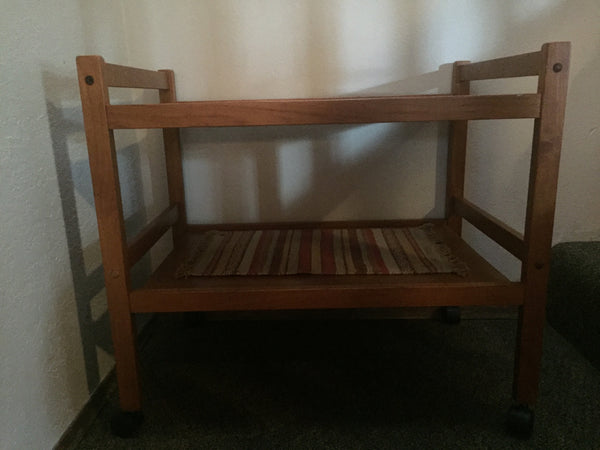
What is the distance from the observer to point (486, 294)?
868 millimetres

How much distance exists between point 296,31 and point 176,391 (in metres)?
0.92

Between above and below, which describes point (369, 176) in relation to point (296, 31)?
below

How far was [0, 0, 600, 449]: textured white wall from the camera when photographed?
3.19 feet

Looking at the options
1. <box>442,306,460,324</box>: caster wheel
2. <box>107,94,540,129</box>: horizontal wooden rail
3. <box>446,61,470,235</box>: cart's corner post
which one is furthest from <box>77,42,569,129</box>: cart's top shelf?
<box>442,306,460,324</box>: caster wheel

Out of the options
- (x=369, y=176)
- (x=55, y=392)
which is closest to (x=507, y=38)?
(x=369, y=176)

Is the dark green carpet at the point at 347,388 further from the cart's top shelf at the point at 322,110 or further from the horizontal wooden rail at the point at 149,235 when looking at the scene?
the cart's top shelf at the point at 322,110

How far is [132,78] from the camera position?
92 cm

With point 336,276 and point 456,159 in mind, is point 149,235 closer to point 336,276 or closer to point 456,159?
point 336,276

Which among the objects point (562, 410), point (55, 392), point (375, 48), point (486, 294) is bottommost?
point (562, 410)

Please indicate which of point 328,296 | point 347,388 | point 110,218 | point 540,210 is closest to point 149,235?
point 110,218

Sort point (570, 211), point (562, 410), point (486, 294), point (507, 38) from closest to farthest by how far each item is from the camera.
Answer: point (486, 294), point (562, 410), point (507, 38), point (570, 211)

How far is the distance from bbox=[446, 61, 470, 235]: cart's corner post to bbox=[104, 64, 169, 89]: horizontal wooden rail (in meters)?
0.74

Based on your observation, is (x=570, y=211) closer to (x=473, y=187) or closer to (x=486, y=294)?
(x=473, y=187)

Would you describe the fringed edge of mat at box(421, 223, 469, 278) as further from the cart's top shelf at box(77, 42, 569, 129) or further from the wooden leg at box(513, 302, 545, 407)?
the cart's top shelf at box(77, 42, 569, 129)
